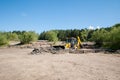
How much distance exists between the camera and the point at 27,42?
236ft

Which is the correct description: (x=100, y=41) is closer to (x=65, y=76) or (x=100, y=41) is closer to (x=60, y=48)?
(x=60, y=48)

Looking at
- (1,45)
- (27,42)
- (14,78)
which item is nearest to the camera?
(14,78)

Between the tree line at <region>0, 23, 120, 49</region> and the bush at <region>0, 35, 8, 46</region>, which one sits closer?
the tree line at <region>0, 23, 120, 49</region>

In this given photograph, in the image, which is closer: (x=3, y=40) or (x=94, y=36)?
(x=3, y=40)

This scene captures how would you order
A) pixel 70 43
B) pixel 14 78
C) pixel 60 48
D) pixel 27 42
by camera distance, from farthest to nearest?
pixel 27 42 < pixel 70 43 < pixel 60 48 < pixel 14 78

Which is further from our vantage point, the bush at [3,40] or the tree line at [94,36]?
the bush at [3,40]

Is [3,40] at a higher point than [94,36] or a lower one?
lower

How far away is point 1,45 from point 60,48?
1242 inches

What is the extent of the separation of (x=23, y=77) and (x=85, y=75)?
4287 mm

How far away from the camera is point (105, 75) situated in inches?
567

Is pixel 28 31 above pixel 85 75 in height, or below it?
above

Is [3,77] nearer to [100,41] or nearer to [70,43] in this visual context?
[70,43]

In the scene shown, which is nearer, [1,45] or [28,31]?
[1,45]

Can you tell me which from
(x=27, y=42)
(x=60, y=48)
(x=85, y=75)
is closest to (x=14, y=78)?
(x=85, y=75)
